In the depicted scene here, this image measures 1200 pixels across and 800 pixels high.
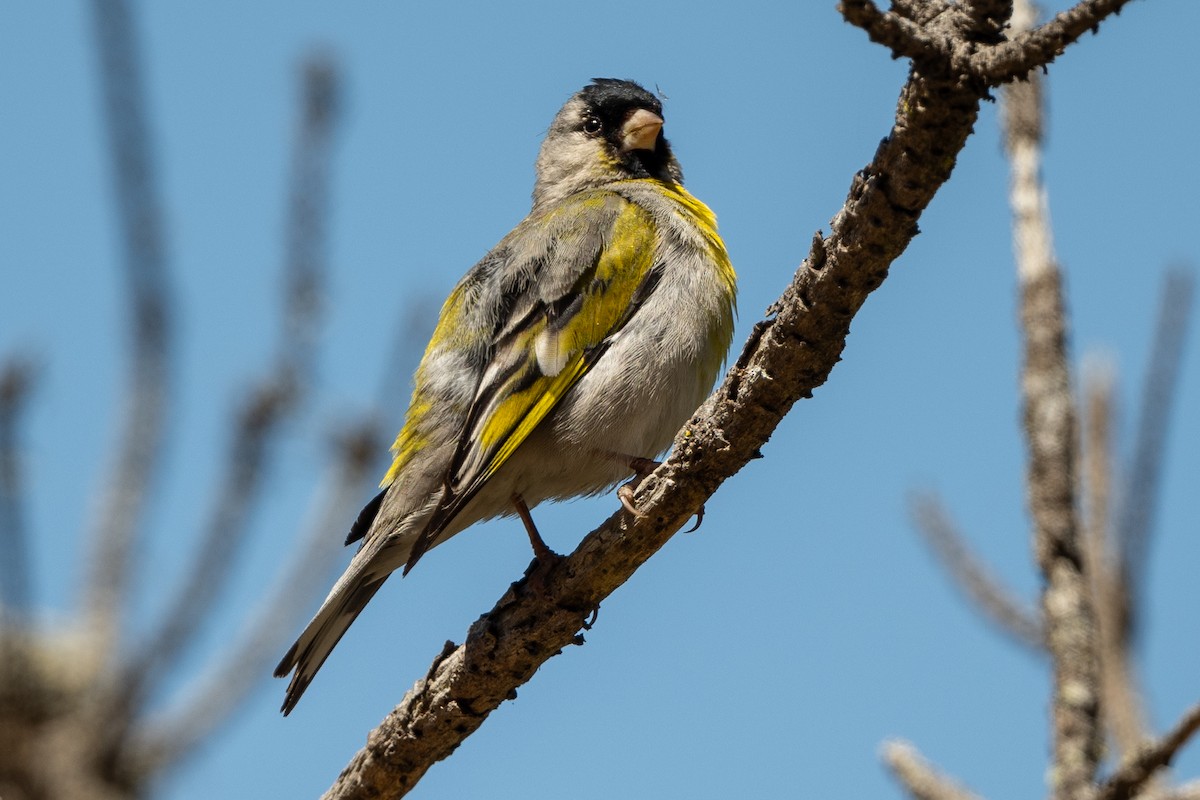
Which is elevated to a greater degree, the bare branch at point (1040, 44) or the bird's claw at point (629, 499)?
the bird's claw at point (629, 499)

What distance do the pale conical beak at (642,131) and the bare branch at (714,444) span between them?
268 cm

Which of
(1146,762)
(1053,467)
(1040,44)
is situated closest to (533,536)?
(1053,467)

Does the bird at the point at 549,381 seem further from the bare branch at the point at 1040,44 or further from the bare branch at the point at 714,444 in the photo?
the bare branch at the point at 1040,44

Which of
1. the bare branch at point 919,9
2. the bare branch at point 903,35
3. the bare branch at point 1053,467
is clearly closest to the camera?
the bare branch at point 903,35

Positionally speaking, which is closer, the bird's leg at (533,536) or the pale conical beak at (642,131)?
the bird's leg at (533,536)

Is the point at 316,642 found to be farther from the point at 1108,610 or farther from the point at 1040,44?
the point at 1040,44

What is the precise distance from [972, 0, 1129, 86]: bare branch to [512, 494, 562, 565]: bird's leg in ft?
6.81

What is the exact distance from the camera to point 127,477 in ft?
13.4

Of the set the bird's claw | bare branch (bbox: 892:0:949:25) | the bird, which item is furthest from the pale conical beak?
bare branch (bbox: 892:0:949:25)

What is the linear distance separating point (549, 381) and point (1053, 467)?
65.4 inches

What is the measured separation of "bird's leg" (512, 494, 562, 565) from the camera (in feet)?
13.1

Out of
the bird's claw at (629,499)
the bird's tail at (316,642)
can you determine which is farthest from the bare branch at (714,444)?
the bird's tail at (316,642)

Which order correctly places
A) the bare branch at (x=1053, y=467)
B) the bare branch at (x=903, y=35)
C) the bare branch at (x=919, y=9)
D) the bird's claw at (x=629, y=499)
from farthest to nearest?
the bird's claw at (x=629, y=499)
the bare branch at (x=1053, y=467)
the bare branch at (x=919, y=9)
the bare branch at (x=903, y=35)

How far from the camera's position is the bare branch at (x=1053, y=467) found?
302 cm
